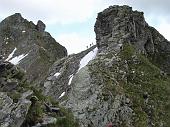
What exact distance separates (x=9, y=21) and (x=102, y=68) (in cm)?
8927

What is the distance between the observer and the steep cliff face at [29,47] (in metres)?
130

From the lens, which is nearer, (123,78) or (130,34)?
(123,78)

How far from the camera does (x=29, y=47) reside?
470 feet

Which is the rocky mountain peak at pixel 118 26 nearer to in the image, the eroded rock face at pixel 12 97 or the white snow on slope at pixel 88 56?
the white snow on slope at pixel 88 56

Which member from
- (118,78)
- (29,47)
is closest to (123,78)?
(118,78)

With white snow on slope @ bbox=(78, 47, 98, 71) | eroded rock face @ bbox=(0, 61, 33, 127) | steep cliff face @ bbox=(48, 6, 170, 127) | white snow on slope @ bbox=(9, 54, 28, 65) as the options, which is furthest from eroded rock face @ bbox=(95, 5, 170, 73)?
eroded rock face @ bbox=(0, 61, 33, 127)

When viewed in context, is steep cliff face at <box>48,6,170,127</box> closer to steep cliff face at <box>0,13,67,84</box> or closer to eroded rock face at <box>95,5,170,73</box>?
eroded rock face at <box>95,5,170,73</box>

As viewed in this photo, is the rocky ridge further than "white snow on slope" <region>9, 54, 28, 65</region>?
No

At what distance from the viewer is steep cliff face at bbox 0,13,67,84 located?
129875 mm

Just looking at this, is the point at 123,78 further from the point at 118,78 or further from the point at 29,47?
the point at 29,47

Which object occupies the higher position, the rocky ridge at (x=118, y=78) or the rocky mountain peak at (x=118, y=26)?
the rocky mountain peak at (x=118, y=26)

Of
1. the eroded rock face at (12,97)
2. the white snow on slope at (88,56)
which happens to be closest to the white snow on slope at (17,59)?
the white snow on slope at (88,56)

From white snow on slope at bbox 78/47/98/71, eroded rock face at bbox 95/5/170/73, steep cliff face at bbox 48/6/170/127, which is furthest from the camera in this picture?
white snow on slope at bbox 78/47/98/71

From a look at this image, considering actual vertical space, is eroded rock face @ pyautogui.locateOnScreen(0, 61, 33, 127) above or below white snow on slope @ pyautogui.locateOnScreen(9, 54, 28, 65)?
below
